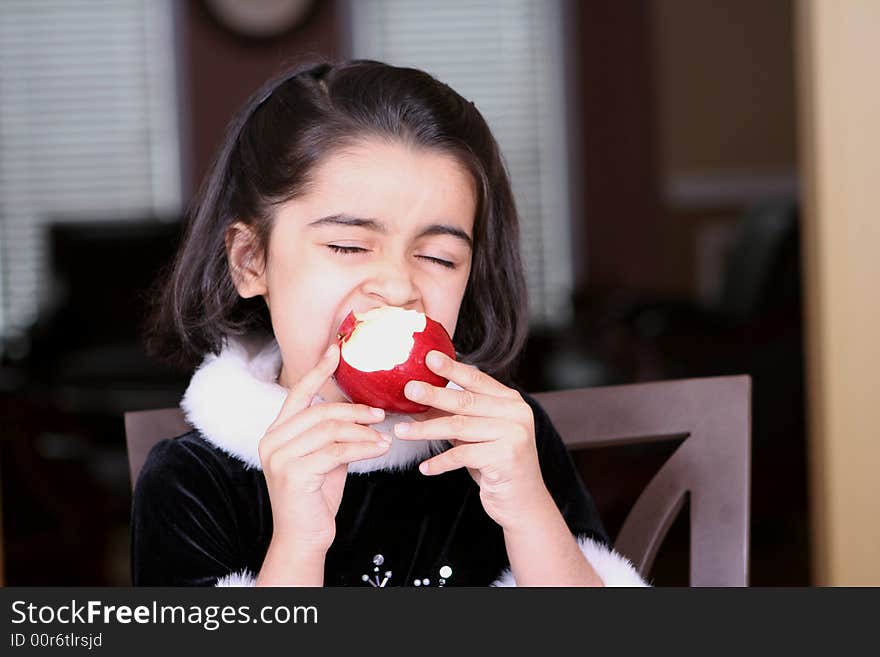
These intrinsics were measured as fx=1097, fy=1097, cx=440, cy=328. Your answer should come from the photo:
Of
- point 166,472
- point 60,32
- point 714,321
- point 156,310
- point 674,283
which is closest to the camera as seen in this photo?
point 166,472

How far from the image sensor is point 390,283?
0.97m

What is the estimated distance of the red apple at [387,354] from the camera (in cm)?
90

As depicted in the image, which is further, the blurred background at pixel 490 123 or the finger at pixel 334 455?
the blurred background at pixel 490 123

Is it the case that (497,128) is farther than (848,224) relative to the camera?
Yes

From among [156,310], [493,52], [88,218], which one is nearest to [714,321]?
[493,52]

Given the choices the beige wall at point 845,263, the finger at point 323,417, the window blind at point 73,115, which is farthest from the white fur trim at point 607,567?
the window blind at point 73,115

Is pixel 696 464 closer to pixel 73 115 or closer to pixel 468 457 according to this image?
pixel 468 457

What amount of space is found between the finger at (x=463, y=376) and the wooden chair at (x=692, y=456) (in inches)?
12.3

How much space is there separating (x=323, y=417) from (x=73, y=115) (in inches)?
210

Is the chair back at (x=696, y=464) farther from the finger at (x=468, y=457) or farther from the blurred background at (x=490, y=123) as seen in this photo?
the blurred background at (x=490, y=123)

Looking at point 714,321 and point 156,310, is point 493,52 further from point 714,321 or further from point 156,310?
point 156,310

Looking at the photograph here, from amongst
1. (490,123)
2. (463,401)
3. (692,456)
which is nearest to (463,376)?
(463,401)

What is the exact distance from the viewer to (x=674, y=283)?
6.16m

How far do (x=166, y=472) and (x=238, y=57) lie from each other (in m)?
5.07
